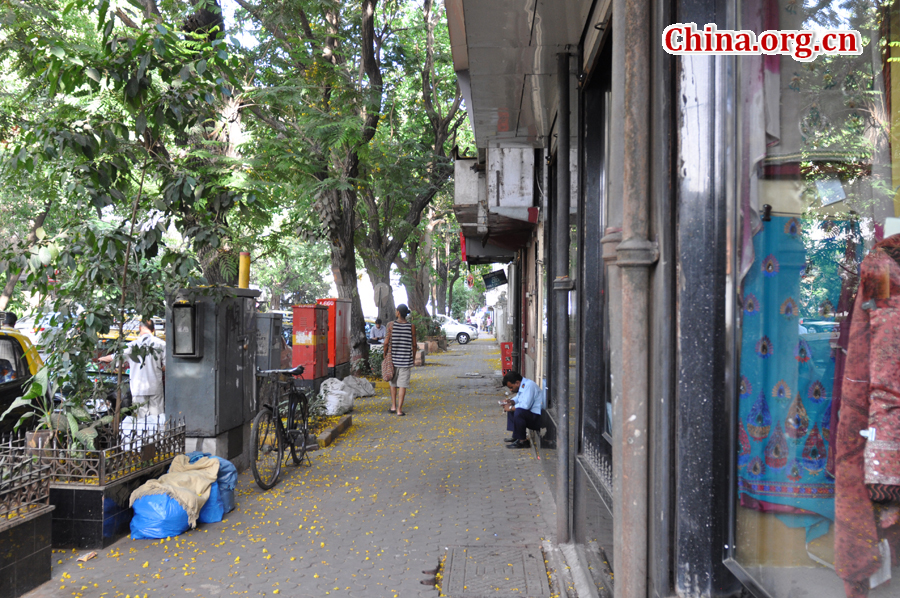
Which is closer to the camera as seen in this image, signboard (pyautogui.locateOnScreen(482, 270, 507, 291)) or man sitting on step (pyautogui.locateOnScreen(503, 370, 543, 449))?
man sitting on step (pyautogui.locateOnScreen(503, 370, 543, 449))

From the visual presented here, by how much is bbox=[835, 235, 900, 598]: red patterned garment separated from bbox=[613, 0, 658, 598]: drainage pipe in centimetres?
68

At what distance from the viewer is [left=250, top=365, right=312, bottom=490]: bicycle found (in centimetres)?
703

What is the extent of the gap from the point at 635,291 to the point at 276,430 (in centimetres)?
602

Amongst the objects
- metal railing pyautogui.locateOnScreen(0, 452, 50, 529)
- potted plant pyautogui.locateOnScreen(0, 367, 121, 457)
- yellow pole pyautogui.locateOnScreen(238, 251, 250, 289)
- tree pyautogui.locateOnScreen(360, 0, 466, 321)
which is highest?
tree pyautogui.locateOnScreen(360, 0, 466, 321)

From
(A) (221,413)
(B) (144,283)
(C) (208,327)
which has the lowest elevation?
(A) (221,413)

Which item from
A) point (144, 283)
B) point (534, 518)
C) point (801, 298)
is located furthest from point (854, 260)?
point (144, 283)

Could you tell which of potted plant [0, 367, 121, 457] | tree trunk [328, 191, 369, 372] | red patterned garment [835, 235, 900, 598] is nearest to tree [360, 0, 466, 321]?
tree trunk [328, 191, 369, 372]

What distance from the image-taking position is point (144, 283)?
651cm

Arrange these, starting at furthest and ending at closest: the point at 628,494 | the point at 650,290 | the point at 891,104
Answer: the point at 650,290 < the point at 628,494 < the point at 891,104

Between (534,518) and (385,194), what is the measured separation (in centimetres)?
1256

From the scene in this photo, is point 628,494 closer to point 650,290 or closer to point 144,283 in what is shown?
point 650,290

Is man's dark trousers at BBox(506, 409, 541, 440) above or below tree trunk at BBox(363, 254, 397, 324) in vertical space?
below

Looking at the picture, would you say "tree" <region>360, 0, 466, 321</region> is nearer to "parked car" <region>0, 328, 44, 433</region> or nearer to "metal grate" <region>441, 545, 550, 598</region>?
"parked car" <region>0, 328, 44, 433</region>

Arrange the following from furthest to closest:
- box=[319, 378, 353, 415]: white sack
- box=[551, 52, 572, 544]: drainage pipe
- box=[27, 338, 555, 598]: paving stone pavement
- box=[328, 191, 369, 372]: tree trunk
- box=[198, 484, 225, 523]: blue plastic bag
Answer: box=[328, 191, 369, 372]: tree trunk, box=[319, 378, 353, 415]: white sack, box=[198, 484, 225, 523]: blue plastic bag, box=[551, 52, 572, 544]: drainage pipe, box=[27, 338, 555, 598]: paving stone pavement
